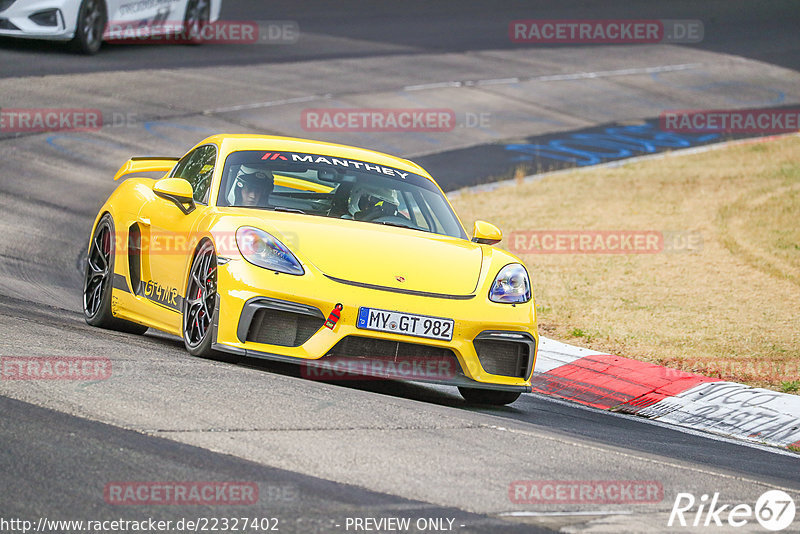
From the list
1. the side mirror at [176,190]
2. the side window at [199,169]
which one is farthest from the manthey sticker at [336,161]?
the side mirror at [176,190]

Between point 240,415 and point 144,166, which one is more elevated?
point 144,166

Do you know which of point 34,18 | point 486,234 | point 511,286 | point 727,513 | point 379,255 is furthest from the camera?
point 34,18

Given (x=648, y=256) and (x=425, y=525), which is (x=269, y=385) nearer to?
(x=425, y=525)

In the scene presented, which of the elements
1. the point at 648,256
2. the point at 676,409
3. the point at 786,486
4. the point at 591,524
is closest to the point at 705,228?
the point at 648,256

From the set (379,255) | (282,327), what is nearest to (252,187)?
(379,255)

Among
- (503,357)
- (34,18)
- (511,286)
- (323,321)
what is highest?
(34,18)

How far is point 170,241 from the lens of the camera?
7.76 meters

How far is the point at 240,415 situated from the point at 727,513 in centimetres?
213

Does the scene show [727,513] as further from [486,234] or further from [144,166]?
[144,166]

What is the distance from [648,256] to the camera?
13914 millimetres

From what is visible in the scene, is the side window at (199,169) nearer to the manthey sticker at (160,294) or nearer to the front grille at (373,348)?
Answer: the manthey sticker at (160,294)

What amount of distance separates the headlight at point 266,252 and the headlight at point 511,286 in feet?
3.82

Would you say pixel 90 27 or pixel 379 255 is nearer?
pixel 379 255

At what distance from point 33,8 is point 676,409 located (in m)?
13.7
